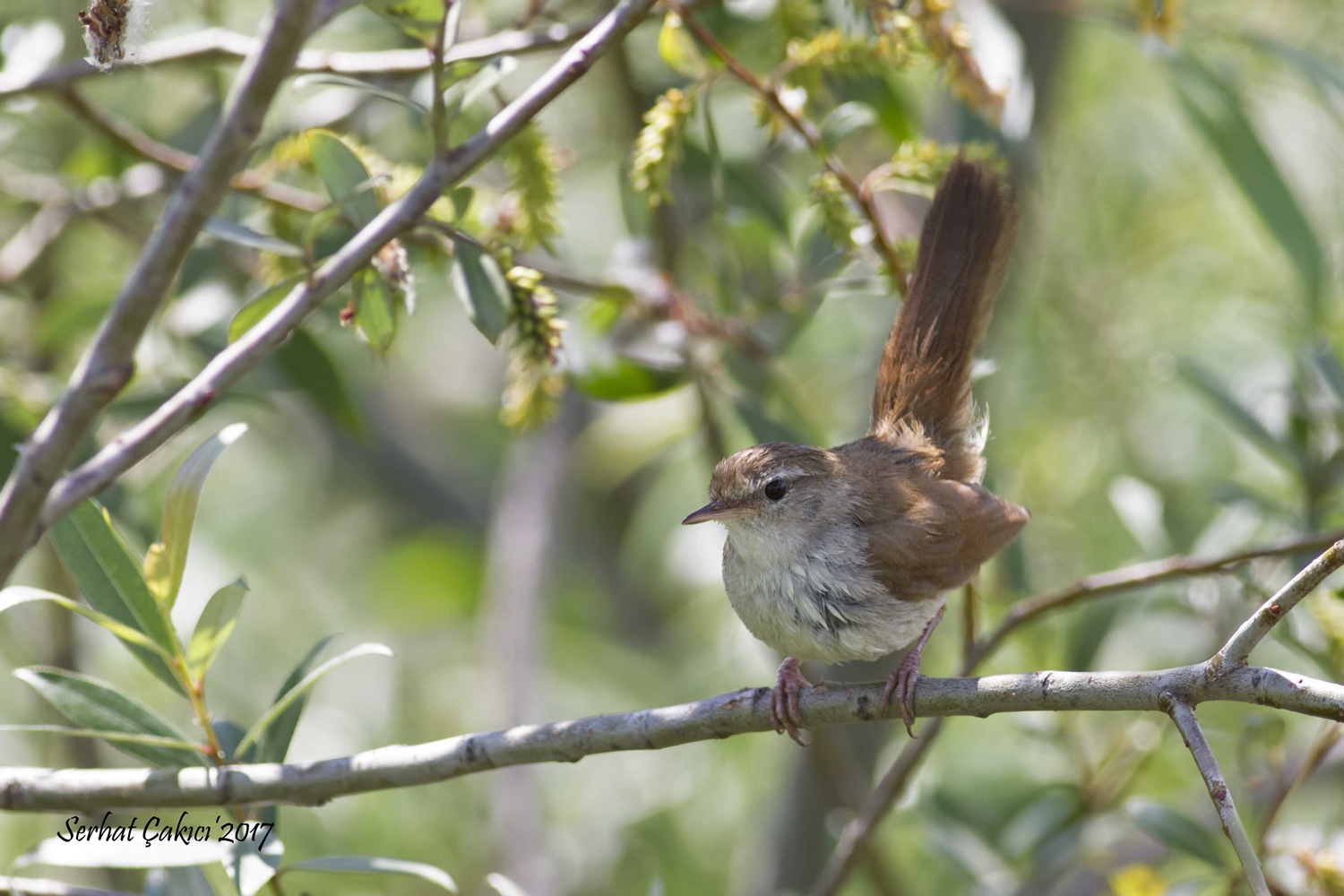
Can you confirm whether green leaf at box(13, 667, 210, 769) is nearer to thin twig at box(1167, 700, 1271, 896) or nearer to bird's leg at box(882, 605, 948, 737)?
bird's leg at box(882, 605, 948, 737)

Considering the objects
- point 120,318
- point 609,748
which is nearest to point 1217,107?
point 609,748

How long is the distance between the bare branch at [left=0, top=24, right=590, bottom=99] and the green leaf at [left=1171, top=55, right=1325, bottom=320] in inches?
66.8

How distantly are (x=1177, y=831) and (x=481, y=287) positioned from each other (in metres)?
1.94

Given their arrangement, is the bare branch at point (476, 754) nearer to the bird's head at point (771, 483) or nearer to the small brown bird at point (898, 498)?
the small brown bird at point (898, 498)

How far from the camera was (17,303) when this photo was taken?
4133 mm

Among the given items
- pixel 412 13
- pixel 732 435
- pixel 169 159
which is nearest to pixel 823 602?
pixel 412 13

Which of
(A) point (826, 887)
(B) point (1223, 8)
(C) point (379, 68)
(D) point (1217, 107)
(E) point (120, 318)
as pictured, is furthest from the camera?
(B) point (1223, 8)

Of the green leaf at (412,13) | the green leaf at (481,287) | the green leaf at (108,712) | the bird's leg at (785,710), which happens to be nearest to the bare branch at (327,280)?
the green leaf at (412,13)

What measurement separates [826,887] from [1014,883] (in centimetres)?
99

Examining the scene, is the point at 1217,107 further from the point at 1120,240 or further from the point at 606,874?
the point at 606,874

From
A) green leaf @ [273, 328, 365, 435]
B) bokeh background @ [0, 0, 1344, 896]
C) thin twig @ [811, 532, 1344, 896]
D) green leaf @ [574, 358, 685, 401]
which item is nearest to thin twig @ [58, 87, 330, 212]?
bokeh background @ [0, 0, 1344, 896]

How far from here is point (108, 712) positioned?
8.09 feet

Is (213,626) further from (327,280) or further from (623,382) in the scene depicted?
(623,382)

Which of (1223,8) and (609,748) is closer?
(609,748)
